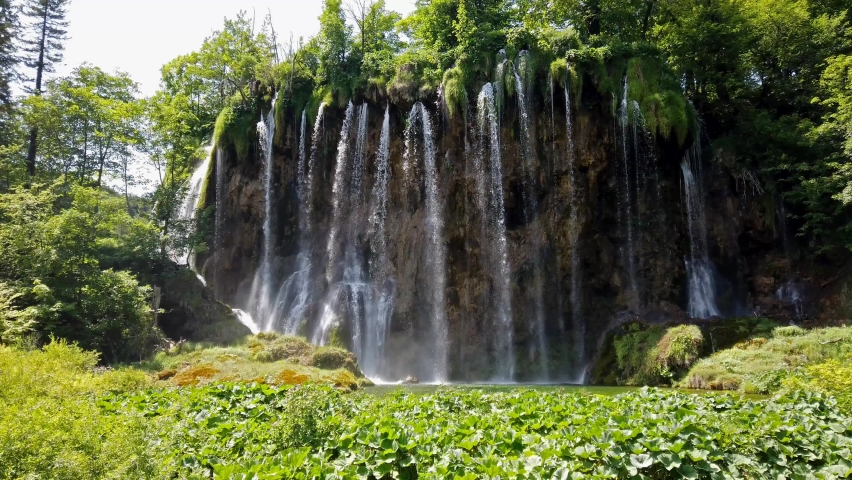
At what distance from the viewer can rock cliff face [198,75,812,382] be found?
23906 mm

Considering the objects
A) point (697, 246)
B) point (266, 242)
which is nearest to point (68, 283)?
point (266, 242)

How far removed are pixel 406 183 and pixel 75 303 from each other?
645 inches

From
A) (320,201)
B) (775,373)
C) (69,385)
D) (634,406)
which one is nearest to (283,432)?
(634,406)

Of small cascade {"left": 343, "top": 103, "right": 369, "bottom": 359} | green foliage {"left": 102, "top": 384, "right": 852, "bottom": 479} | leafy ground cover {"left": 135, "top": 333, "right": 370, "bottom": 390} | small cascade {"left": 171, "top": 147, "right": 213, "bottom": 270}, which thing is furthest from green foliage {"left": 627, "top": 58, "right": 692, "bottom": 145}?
small cascade {"left": 171, "top": 147, "right": 213, "bottom": 270}

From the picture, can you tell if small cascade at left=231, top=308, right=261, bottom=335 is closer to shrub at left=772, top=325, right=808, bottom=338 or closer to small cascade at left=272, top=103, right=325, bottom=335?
small cascade at left=272, top=103, right=325, bottom=335

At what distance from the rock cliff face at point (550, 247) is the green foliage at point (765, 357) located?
17.6 ft

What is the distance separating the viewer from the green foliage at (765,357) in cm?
1448

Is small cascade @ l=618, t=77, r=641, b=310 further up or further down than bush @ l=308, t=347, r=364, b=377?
further up

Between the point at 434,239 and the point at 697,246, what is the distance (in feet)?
42.5

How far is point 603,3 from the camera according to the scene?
28.9m

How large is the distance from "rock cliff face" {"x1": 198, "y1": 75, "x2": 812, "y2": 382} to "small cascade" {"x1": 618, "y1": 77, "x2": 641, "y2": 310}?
67 millimetres

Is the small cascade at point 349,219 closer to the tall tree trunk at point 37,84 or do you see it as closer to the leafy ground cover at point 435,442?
the tall tree trunk at point 37,84

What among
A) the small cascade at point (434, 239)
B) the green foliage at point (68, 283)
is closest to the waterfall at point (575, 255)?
the small cascade at point (434, 239)

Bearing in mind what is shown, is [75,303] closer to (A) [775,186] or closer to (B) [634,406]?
(B) [634,406]
